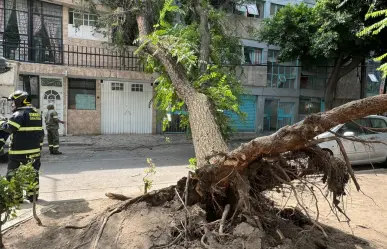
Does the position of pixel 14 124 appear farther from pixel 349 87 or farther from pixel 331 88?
pixel 349 87

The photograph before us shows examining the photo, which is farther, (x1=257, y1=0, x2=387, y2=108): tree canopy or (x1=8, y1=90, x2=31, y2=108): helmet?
(x1=257, y1=0, x2=387, y2=108): tree canopy

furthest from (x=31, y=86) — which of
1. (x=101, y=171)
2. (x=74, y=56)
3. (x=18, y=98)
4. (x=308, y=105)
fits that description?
(x=308, y=105)

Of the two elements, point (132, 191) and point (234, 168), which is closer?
point (234, 168)

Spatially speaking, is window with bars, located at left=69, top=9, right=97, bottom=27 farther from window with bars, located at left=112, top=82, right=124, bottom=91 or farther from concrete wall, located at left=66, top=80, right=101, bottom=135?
window with bars, located at left=112, top=82, right=124, bottom=91

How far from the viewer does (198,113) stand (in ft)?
15.6

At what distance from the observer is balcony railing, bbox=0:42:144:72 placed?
13711 mm

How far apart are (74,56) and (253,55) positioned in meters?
9.83

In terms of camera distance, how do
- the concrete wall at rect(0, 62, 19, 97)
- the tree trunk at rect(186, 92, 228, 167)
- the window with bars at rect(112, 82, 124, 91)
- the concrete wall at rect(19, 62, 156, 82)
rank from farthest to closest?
the window with bars at rect(112, 82, 124, 91)
the concrete wall at rect(19, 62, 156, 82)
the concrete wall at rect(0, 62, 19, 97)
the tree trunk at rect(186, 92, 228, 167)

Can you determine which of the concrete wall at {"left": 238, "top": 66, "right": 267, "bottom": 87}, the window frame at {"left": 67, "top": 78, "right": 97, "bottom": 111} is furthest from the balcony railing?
the concrete wall at {"left": 238, "top": 66, "right": 267, "bottom": 87}

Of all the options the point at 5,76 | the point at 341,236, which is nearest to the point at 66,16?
the point at 5,76

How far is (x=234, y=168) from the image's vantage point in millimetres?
3389

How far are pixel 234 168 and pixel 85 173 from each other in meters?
5.50

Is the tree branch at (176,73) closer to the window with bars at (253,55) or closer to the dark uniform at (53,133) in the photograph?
A: the dark uniform at (53,133)

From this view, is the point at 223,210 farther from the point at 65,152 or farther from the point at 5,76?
the point at 65,152
